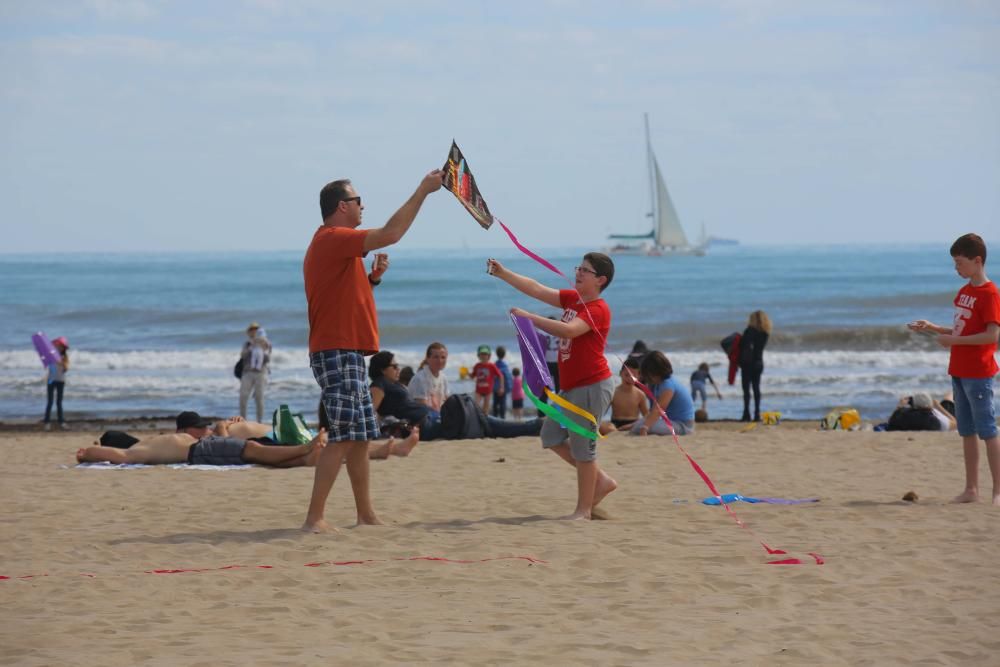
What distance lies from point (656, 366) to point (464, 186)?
15.9 feet

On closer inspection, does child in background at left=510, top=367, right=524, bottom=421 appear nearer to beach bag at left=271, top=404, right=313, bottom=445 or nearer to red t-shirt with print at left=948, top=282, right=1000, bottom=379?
beach bag at left=271, top=404, right=313, bottom=445

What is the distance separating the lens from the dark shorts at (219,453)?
9.03m

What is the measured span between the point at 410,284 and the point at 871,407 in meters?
34.4

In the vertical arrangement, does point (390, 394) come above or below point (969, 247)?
below

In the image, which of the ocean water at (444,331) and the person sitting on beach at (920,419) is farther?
the ocean water at (444,331)

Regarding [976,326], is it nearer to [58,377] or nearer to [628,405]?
[628,405]

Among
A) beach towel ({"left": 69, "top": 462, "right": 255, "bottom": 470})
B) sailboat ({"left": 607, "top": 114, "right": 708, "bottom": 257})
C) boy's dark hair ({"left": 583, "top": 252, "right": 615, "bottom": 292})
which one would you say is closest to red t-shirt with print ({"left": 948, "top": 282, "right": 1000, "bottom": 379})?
boy's dark hair ({"left": 583, "top": 252, "right": 615, "bottom": 292})

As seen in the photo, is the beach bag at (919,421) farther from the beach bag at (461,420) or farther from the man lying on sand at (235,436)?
the man lying on sand at (235,436)

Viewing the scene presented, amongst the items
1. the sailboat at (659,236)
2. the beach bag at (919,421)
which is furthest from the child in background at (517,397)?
the sailboat at (659,236)

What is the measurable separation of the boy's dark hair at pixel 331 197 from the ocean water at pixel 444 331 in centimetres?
1025

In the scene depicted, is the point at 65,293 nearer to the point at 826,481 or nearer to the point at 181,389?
the point at 181,389

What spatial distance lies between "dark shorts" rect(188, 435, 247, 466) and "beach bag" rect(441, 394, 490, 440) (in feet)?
7.40

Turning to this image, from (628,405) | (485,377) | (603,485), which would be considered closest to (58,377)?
(485,377)

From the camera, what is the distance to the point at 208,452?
9.05 metres
